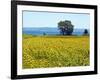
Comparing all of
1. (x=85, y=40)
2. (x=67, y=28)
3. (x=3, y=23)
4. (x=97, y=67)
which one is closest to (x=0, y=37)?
(x=3, y=23)

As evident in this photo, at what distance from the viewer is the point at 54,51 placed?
2008 mm

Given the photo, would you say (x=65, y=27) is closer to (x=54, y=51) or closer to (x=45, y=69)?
(x=54, y=51)

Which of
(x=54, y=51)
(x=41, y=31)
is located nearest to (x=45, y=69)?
(x=54, y=51)

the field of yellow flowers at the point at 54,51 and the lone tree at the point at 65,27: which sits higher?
the lone tree at the point at 65,27

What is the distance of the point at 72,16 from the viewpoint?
2.06 metres

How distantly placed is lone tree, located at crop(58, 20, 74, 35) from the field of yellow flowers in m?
0.04

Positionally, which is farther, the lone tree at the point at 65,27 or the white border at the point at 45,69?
the lone tree at the point at 65,27

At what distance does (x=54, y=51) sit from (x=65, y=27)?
0.23 metres

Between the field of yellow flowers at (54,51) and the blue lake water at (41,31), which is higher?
the blue lake water at (41,31)

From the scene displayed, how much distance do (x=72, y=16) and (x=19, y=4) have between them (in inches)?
19.1

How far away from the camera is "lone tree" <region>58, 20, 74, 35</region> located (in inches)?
80.0

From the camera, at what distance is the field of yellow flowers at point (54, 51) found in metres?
1.94

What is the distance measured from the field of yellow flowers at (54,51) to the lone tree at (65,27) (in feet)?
0.14

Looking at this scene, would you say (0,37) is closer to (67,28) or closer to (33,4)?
(33,4)
